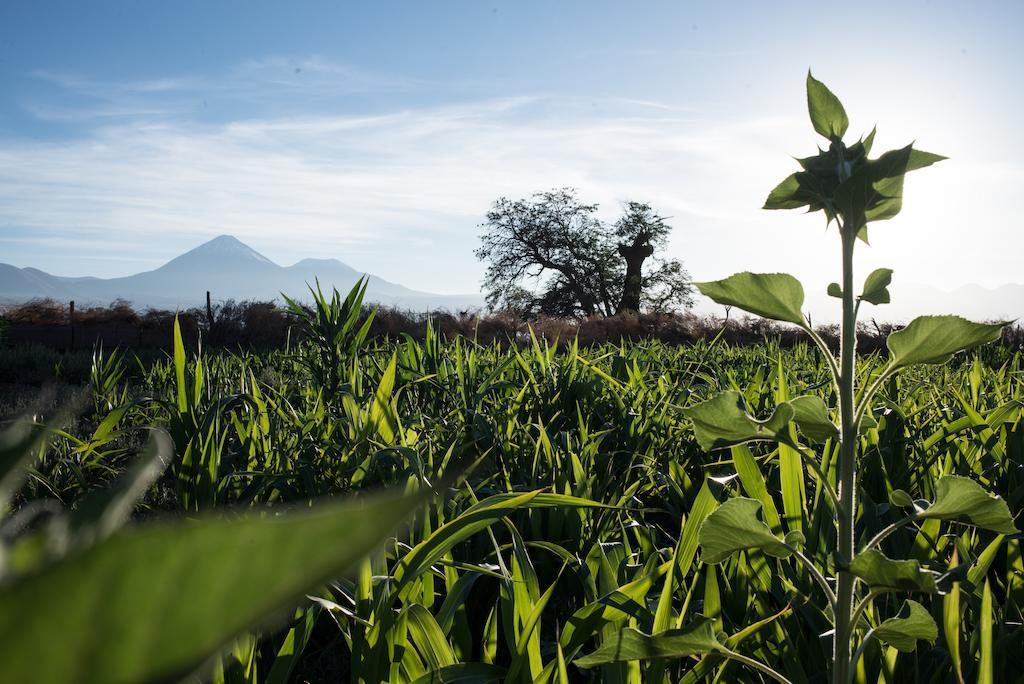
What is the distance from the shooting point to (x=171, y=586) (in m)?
0.10

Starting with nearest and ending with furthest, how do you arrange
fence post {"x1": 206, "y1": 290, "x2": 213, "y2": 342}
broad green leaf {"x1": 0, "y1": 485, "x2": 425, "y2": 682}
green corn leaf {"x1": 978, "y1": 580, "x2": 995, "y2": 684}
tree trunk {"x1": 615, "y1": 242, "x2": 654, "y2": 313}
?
broad green leaf {"x1": 0, "y1": 485, "x2": 425, "y2": 682} → green corn leaf {"x1": 978, "y1": 580, "x2": 995, "y2": 684} → fence post {"x1": 206, "y1": 290, "x2": 213, "y2": 342} → tree trunk {"x1": 615, "y1": 242, "x2": 654, "y2": 313}

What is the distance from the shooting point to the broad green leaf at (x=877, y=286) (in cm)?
66

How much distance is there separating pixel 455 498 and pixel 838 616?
1.09 m

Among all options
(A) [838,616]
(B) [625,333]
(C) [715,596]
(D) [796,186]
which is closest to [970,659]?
(C) [715,596]

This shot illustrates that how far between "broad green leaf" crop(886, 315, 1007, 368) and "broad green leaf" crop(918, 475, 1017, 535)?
0.11m

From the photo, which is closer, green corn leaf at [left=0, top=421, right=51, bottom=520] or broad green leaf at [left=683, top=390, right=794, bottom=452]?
green corn leaf at [left=0, top=421, right=51, bottom=520]

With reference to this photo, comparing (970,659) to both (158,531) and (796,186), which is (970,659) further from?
(158,531)

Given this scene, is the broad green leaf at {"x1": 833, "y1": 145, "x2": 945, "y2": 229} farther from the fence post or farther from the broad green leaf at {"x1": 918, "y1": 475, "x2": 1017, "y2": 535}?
the fence post

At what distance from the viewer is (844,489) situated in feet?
2.15

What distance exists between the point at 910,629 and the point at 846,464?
179 millimetres

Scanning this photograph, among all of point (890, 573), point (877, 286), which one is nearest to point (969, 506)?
point (890, 573)

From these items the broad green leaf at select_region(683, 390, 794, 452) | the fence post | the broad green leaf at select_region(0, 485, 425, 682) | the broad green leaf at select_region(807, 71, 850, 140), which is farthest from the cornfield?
the fence post

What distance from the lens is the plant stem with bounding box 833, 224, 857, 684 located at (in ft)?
2.07

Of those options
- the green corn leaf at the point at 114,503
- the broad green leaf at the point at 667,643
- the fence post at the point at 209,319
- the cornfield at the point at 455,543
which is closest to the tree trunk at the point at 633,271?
the fence post at the point at 209,319
